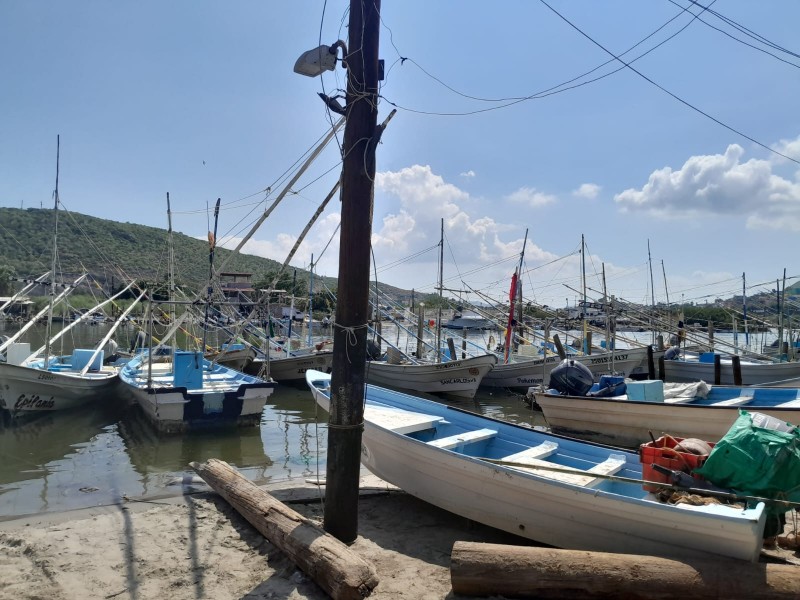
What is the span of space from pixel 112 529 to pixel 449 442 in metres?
4.00

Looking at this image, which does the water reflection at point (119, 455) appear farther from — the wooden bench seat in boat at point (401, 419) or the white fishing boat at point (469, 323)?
the white fishing boat at point (469, 323)

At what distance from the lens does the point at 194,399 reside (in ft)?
39.5

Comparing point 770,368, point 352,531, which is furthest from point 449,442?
point 770,368

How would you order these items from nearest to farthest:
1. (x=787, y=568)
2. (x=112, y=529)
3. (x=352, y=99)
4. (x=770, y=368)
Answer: (x=787, y=568) → (x=352, y=99) → (x=112, y=529) → (x=770, y=368)

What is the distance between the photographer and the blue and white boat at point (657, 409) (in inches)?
394

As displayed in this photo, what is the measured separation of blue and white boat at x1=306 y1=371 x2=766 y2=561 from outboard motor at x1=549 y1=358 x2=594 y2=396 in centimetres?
558

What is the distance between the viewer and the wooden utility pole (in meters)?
5.12

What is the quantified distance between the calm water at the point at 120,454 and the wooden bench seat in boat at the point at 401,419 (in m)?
1.69

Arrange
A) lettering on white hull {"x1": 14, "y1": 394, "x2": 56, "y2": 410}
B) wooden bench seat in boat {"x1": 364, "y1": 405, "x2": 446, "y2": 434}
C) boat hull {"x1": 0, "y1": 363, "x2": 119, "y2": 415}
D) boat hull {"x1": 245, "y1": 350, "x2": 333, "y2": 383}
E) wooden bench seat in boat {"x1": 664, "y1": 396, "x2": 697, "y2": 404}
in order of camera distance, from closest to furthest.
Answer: wooden bench seat in boat {"x1": 364, "y1": 405, "x2": 446, "y2": 434} < wooden bench seat in boat {"x1": 664, "y1": 396, "x2": 697, "y2": 404} < boat hull {"x1": 0, "y1": 363, "x2": 119, "y2": 415} < lettering on white hull {"x1": 14, "y1": 394, "x2": 56, "y2": 410} < boat hull {"x1": 245, "y1": 350, "x2": 333, "y2": 383}

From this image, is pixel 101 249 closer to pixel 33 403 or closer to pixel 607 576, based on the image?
pixel 33 403

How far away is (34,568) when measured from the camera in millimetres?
4867

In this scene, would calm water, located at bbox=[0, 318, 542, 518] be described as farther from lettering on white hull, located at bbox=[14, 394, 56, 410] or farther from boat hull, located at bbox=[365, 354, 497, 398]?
boat hull, located at bbox=[365, 354, 497, 398]

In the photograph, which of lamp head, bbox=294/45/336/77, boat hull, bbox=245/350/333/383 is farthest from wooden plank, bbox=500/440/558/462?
boat hull, bbox=245/350/333/383

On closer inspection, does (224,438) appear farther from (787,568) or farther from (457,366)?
(787,568)
